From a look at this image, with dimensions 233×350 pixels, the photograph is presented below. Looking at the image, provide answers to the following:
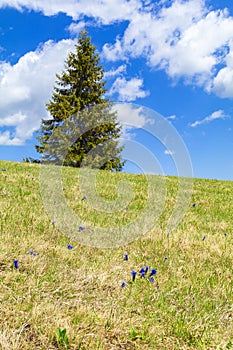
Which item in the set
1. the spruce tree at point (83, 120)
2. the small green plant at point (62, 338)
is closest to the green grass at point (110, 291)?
the small green plant at point (62, 338)

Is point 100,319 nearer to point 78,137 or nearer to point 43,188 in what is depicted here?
point 43,188

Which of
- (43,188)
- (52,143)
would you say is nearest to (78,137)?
(52,143)

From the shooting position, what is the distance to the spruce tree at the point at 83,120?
34500 mm

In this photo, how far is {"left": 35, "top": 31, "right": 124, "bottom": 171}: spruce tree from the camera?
34.5 m

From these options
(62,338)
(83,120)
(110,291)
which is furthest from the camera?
(83,120)

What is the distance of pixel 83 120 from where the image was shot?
36062 mm

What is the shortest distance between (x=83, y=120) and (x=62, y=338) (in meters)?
33.9

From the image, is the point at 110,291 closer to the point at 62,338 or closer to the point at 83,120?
the point at 62,338

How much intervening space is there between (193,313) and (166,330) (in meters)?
0.52

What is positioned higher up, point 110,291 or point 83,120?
point 83,120

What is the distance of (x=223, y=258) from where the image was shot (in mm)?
Answer: 5785

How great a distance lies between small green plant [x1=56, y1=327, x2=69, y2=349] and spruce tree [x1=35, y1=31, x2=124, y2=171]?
99.5 ft

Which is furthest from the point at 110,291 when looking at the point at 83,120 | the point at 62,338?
the point at 83,120

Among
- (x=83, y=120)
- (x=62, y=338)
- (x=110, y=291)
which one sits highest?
(x=83, y=120)
